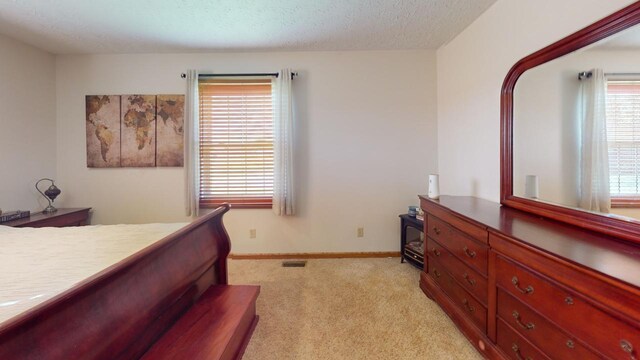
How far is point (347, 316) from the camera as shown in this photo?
6.44 ft

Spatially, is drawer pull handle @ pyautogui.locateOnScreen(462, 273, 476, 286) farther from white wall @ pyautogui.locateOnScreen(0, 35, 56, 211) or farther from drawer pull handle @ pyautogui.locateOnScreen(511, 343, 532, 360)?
white wall @ pyautogui.locateOnScreen(0, 35, 56, 211)

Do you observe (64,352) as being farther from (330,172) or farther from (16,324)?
(330,172)

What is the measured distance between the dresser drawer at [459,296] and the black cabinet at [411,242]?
461mm

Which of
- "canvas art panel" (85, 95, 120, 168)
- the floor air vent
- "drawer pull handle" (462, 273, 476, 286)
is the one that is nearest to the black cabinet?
"drawer pull handle" (462, 273, 476, 286)

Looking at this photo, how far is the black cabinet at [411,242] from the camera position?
2648 mm

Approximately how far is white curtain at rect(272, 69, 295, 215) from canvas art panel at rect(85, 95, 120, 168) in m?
1.94

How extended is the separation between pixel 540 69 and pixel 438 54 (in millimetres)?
1506

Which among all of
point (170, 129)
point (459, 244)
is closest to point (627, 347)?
point (459, 244)

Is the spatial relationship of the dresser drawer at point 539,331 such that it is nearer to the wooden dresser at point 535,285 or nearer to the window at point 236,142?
the wooden dresser at point 535,285

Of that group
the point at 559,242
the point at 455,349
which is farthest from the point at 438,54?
the point at 455,349

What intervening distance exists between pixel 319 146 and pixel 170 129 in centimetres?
183

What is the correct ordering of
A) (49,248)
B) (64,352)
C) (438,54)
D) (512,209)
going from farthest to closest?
(438,54) < (512,209) < (49,248) < (64,352)

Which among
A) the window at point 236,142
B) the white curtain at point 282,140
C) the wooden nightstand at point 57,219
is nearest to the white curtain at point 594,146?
the white curtain at point 282,140

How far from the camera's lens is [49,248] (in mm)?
1447
